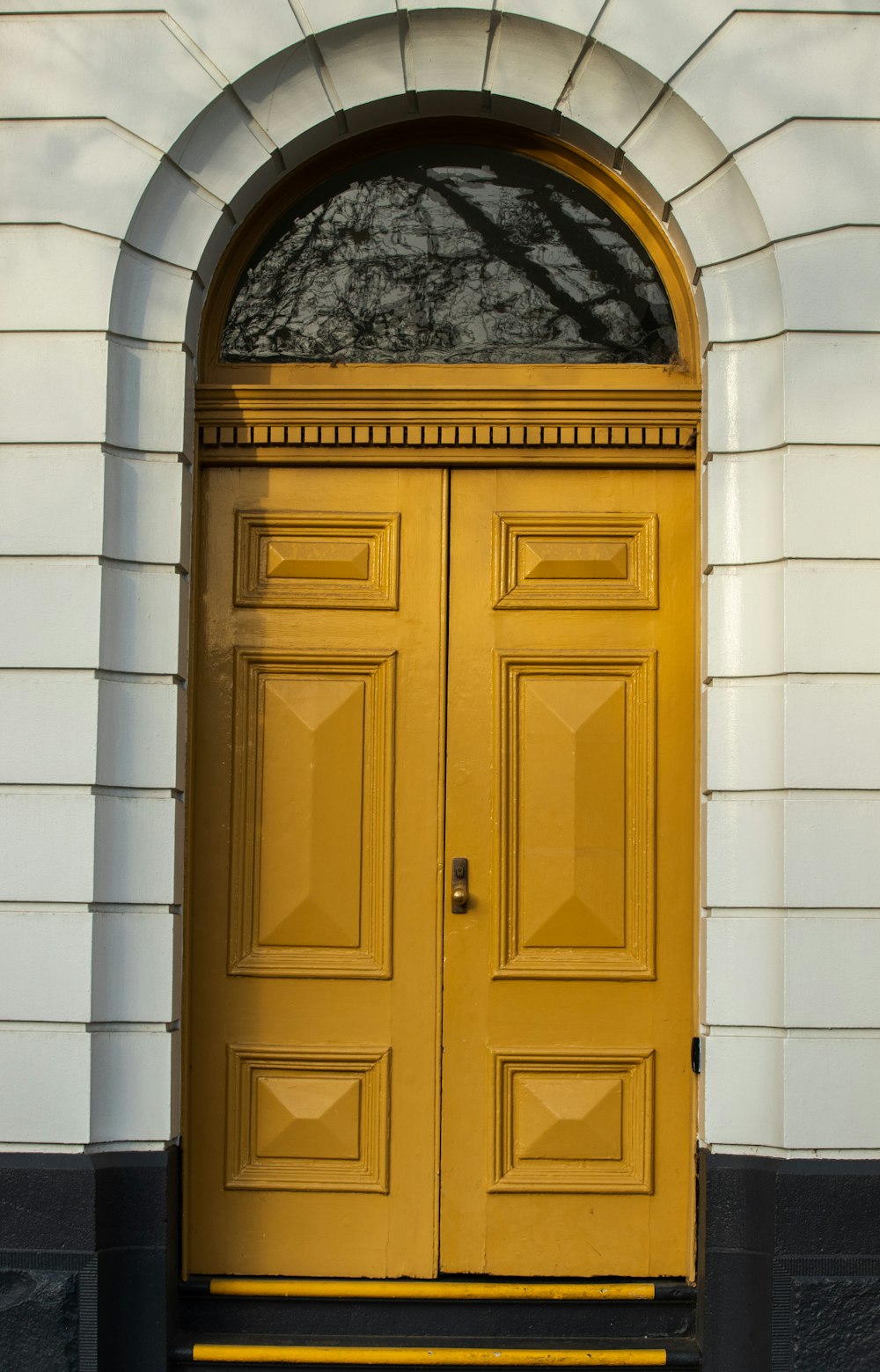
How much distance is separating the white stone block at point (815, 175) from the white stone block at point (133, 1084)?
3543 mm

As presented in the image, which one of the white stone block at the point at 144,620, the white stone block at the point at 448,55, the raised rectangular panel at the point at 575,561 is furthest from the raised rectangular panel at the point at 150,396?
the white stone block at the point at 448,55

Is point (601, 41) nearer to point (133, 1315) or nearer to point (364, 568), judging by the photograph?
point (364, 568)

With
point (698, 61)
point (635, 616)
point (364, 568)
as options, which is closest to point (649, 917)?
point (635, 616)

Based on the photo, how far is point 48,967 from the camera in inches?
150

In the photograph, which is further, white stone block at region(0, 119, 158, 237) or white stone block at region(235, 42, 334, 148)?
white stone block at region(235, 42, 334, 148)

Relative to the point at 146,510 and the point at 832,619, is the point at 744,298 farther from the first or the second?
the point at 146,510

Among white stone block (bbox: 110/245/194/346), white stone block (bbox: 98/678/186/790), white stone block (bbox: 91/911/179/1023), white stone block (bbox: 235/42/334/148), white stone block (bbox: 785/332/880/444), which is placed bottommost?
white stone block (bbox: 91/911/179/1023)

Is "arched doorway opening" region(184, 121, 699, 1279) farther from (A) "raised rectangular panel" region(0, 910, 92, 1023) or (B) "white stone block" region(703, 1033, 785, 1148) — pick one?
(A) "raised rectangular panel" region(0, 910, 92, 1023)

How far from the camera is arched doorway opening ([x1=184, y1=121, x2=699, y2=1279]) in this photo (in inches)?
160

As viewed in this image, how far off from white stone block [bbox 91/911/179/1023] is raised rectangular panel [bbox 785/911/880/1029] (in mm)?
2113

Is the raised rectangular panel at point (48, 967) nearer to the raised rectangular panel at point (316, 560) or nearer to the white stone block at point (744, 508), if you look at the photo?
the raised rectangular panel at point (316, 560)

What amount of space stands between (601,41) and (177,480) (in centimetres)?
214

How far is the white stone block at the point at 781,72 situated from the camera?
153 inches

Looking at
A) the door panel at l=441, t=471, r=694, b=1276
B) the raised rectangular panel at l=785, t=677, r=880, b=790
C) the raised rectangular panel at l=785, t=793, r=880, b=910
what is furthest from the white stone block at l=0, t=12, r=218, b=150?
the raised rectangular panel at l=785, t=793, r=880, b=910
